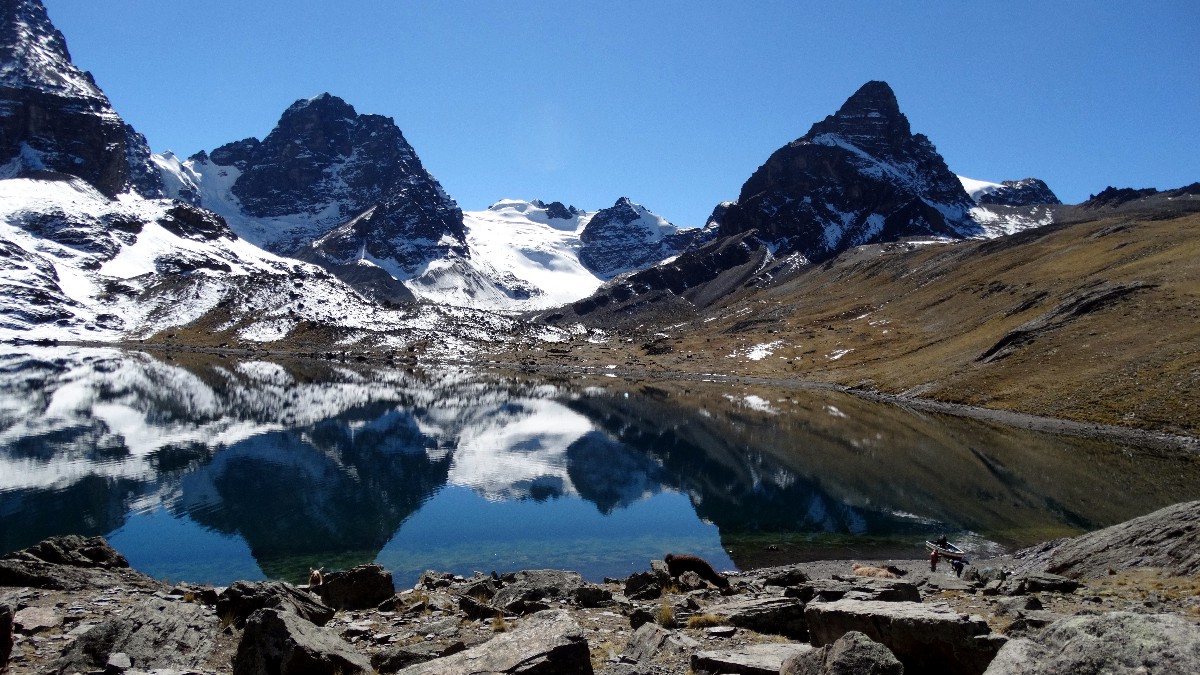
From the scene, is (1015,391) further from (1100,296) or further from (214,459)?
(214,459)

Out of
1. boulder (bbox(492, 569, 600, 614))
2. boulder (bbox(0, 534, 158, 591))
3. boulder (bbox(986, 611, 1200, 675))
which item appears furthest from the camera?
boulder (bbox(492, 569, 600, 614))

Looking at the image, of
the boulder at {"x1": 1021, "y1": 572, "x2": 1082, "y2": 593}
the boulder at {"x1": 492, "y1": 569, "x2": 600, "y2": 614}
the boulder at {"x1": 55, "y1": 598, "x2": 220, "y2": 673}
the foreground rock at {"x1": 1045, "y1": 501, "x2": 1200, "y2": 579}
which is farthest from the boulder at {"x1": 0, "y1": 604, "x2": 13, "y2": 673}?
the foreground rock at {"x1": 1045, "y1": 501, "x2": 1200, "y2": 579}

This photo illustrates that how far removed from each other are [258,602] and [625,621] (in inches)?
337

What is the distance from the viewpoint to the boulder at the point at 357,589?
1864 centimetres

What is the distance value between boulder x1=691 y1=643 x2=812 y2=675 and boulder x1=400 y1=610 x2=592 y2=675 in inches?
91.7

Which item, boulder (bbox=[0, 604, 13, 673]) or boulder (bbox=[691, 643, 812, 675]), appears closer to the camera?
boulder (bbox=[691, 643, 812, 675])

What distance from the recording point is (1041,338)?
95375mm

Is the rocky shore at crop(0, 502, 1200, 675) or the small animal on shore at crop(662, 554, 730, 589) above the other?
the rocky shore at crop(0, 502, 1200, 675)

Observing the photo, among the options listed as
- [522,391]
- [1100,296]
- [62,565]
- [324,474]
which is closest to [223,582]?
[62,565]

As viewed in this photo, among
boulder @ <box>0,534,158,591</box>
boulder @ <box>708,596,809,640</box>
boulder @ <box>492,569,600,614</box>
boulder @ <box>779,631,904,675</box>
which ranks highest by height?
boulder @ <box>0,534,158,591</box>

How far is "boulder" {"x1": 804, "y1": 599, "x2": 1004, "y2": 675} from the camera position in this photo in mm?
9156

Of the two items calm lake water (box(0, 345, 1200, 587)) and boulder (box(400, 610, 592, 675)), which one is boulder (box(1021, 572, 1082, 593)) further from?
calm lake water (box(0, 345, 1200, 587))

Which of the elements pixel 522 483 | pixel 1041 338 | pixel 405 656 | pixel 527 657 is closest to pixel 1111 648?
pixel 527 657

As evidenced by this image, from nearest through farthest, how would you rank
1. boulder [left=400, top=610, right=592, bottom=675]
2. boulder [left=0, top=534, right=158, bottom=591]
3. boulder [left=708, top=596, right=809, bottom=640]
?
boulder [left=400, top=610, right=592, bottom=675] → boulder [left=708, top=596, right=809, bottom=640] → boulder [left=0, top=534, right=158, bottom=591]
